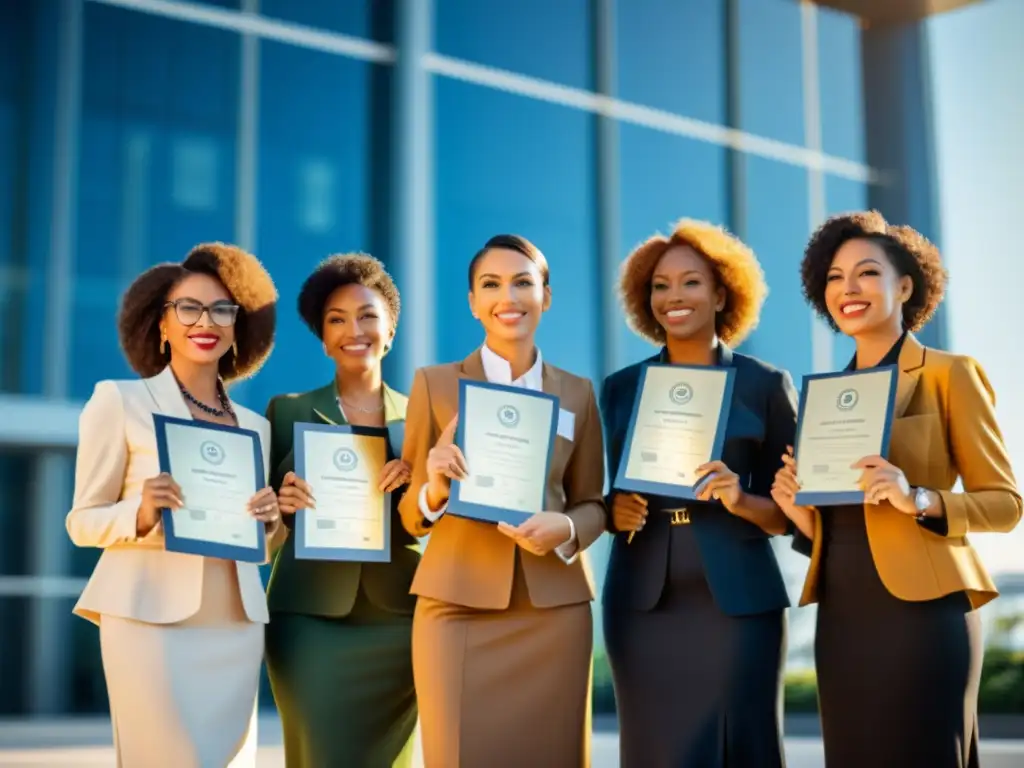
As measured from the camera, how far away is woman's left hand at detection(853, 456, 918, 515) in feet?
11.1

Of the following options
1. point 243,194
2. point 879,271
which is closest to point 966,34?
point 243,194

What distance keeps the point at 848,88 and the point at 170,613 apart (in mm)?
7881

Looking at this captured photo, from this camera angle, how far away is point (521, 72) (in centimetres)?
880

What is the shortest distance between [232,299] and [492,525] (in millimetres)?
1028

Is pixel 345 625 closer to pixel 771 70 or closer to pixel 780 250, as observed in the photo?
pixel 780 250

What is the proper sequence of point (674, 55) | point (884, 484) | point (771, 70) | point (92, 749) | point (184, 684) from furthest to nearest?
point (771, 70), point (674, 55), point (92, 749), point (184, 684), point (884, 484)

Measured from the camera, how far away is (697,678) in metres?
3.73

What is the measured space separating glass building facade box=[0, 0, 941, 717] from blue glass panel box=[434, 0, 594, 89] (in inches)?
0.6

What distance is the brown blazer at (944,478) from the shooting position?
11.4 ft

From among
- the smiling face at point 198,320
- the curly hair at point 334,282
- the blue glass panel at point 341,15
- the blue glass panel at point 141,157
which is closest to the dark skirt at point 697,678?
the curly hair at point 334,282

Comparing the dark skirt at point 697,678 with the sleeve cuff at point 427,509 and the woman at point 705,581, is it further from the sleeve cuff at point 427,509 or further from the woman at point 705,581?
the sleeve cuff at point 427,509

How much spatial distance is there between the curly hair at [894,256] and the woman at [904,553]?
3 centimetres

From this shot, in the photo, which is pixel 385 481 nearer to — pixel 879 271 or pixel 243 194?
pixel 879 271

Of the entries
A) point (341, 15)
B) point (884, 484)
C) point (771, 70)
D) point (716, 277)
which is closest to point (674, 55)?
point (771, 70)
